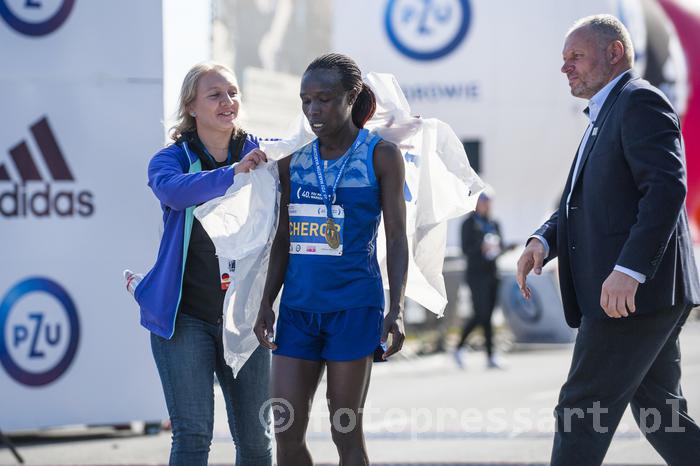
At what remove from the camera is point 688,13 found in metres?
19.9

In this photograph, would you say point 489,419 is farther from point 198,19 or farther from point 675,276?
point 675,276

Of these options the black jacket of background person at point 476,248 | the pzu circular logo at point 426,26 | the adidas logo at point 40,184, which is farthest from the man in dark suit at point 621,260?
the pzu circular logo at point 426,26

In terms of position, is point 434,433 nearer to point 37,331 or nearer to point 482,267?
point 37,331

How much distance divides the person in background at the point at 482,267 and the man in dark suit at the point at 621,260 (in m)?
8.60

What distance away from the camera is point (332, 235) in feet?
14.7

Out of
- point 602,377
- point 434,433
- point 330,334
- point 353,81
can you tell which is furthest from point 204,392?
point 434,433

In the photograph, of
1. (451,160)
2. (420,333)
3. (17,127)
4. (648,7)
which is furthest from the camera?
(648,7)

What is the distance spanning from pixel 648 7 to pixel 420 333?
7096mm

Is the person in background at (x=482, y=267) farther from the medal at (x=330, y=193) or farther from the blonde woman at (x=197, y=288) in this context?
the medal at (x=330, y=193)

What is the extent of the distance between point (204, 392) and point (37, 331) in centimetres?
323

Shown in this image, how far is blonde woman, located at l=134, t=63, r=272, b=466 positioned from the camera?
470 centimetres

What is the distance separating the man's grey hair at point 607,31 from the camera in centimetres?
463

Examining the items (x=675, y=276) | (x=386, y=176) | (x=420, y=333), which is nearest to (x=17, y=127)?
(x=386, y=176)

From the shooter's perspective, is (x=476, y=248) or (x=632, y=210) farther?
(x=476, y=248)
